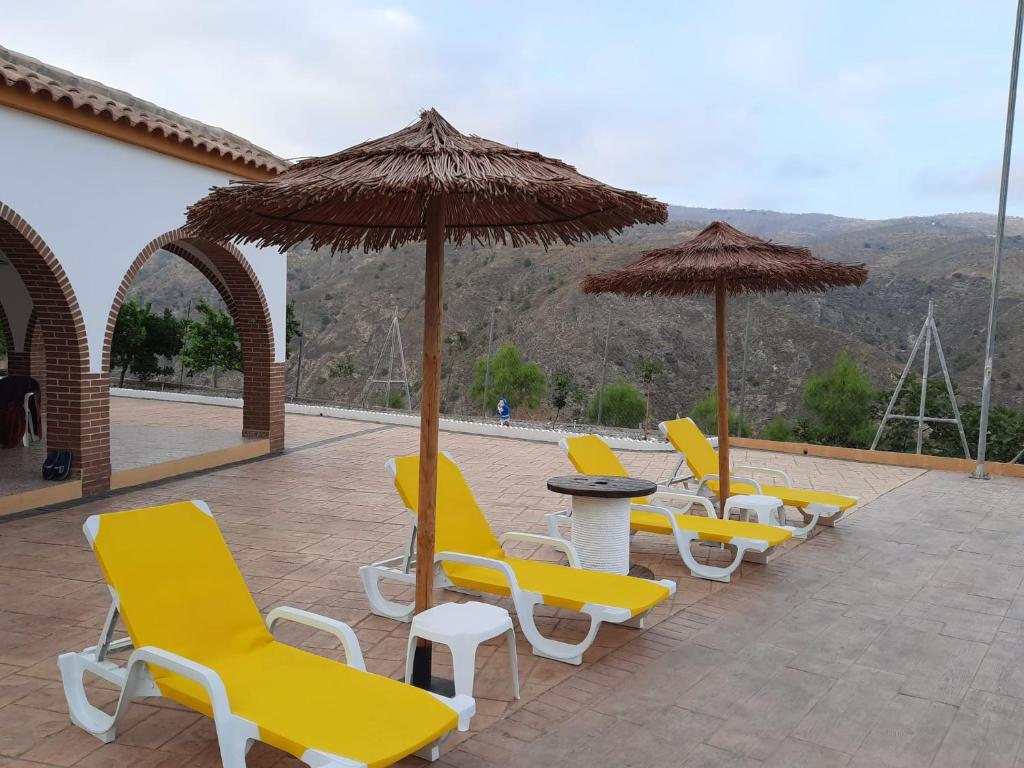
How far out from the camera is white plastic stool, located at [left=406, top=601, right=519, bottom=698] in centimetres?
315

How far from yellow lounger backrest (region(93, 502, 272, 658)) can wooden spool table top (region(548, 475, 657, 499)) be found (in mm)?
2090

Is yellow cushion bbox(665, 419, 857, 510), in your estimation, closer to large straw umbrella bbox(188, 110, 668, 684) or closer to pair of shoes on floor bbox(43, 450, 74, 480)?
large straw umbrella bbox(188, 110, 668, 684)

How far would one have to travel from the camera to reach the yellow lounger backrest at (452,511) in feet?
14.8

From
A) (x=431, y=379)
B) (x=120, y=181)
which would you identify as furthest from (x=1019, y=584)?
(x=120, y=181)

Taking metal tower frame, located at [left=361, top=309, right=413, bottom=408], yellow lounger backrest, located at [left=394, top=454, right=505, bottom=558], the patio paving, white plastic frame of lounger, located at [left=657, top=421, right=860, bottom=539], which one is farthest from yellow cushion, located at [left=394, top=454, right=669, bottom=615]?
metal tower frame, located at [left=361, top=309, right=413, bottom=408]

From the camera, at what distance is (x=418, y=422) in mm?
13938

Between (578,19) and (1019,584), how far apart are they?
464 inches

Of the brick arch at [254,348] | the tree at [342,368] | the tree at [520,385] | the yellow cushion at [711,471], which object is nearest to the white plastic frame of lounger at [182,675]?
the yellow cushion at [711,471]

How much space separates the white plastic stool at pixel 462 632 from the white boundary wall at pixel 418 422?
8.23 metres

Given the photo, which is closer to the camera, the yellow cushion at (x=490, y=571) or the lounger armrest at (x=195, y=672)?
the lounger armrest at (x=195, y=672)

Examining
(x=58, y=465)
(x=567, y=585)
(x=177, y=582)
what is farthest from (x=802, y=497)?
(x=58, y=465)

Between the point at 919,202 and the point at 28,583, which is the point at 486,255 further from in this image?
the point at 28,583

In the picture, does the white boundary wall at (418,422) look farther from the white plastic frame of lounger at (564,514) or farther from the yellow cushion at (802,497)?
the white plastic frame of lounger at (564,514)

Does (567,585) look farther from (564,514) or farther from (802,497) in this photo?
(802,497)
